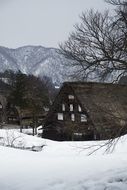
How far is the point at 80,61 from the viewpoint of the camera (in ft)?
47.0

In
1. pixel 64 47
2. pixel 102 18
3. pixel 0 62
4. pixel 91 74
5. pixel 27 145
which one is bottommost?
pixel 27 145

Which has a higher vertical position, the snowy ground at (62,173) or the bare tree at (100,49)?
the bare tree at (100,49)

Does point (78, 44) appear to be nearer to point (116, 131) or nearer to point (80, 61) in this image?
point (80, 61)

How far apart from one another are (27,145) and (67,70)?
13.2 meters

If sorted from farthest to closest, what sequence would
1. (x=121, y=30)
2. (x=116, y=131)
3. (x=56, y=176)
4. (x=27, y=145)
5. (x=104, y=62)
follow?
1. (x=27, y=145)
2. (x=104, y=62)
3. (x=121, y=30)
4. (x=116, y=131)
5. (x=56, y=176)

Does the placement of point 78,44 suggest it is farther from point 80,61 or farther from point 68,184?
point 68,184

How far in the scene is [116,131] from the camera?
11.4m

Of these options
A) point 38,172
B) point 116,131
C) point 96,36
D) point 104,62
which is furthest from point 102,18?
point 38,172

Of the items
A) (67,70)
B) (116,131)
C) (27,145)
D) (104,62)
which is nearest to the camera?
(116,131)

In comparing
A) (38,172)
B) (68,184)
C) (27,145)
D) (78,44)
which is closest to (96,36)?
(78,44)

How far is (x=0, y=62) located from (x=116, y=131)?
606 ft

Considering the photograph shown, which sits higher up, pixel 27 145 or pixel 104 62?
pixel 104 62

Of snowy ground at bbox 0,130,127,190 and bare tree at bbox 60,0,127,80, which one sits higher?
bare tree at bbox 60,0,127,80

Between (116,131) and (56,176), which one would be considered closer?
(56,176)
